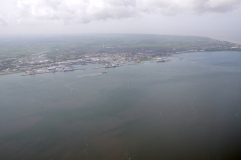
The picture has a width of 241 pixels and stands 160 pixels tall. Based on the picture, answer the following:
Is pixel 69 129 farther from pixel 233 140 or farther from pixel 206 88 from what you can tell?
pixel 206 88

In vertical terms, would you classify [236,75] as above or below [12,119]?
above

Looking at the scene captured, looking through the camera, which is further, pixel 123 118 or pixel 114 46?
pixel 114 46

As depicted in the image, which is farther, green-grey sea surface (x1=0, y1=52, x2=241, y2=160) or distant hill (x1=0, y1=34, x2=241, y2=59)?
distant hill (x1=0, y1=34, x2=241, y2=59)

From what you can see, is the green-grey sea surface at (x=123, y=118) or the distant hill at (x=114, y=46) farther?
the distant hill at (x=114, y=46)

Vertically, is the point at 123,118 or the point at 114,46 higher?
the point at 114,46

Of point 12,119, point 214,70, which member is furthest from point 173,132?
point 214,70

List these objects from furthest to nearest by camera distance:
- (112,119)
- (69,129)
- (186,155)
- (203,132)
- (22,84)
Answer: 1. (22,84)
2. (112,119)
3. (69,129)
4. (203,132)
5. (186,155)

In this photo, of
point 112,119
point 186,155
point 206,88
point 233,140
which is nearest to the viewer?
point 186,155

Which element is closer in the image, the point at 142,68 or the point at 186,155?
the point at 186,155
